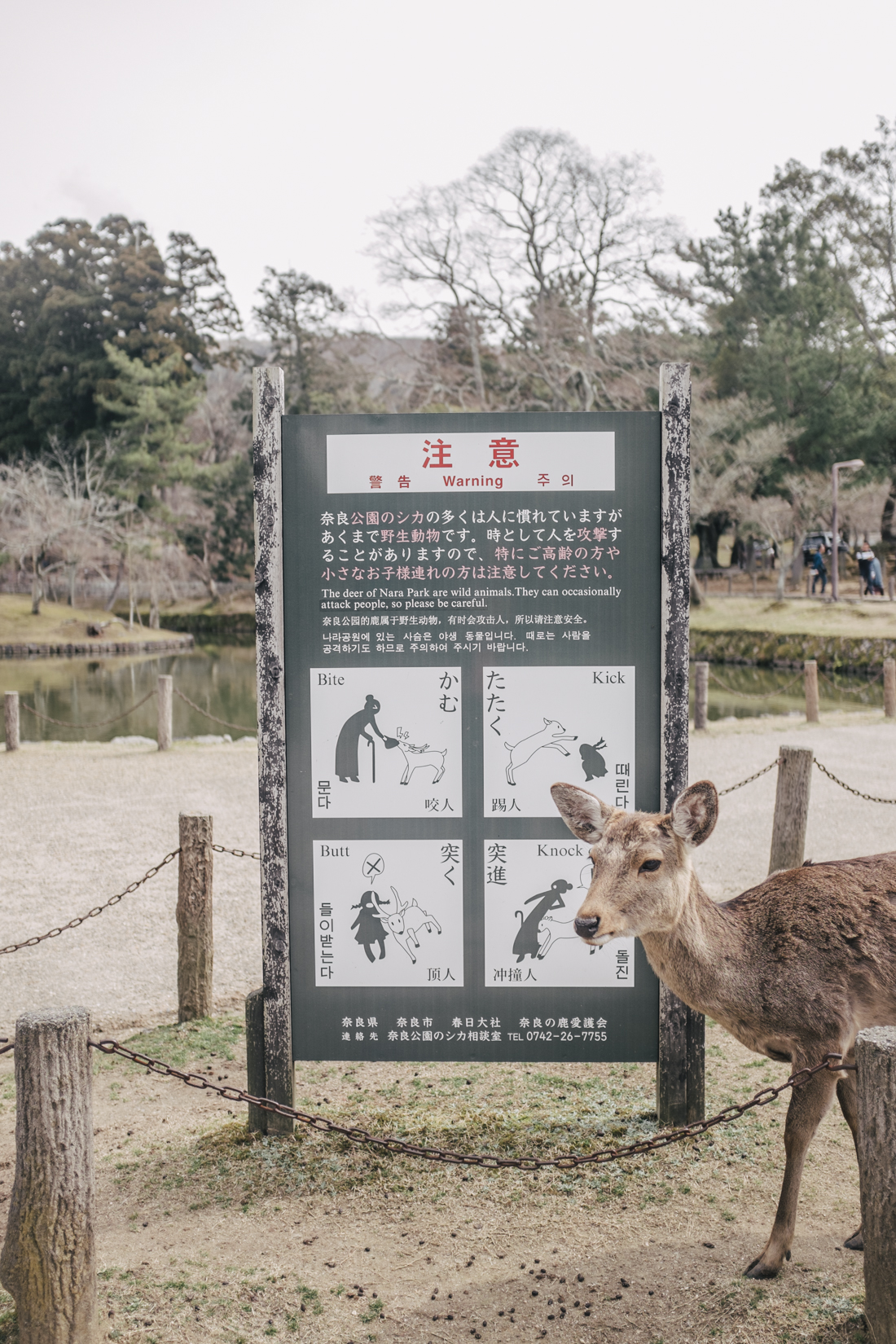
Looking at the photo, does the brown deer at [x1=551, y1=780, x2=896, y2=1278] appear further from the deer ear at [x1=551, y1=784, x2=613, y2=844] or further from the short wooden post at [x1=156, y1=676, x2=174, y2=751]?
the short wooden post at [x1=156, y1=676, x2=174, y2=751]

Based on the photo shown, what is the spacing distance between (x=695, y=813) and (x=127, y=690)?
24903mm

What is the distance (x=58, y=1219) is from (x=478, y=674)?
2143mm

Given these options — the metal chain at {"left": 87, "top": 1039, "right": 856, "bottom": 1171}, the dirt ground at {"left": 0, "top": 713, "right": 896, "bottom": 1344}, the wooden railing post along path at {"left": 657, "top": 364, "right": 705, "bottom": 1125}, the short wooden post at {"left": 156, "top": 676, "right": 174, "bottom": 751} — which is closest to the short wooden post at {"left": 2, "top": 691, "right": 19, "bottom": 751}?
the short wooden post at {"left": 156, "top": 676, "right": 174, "bottom": 751}

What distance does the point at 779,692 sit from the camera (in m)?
21.9

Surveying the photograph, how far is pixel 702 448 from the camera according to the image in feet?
117

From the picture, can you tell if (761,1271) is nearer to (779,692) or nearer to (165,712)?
(165,712)

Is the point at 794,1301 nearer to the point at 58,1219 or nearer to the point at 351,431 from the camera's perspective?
the point at 58,1219

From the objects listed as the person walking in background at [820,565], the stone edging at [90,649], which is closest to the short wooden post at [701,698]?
the person walking in background at [820,565]

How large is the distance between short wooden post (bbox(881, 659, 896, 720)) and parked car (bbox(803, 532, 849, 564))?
2165cm

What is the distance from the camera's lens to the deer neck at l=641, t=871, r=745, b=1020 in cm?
301

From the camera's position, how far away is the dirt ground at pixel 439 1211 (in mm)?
2898

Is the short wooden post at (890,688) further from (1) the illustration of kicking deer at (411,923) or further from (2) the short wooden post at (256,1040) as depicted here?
(2) the short wooden post at (256,1040)

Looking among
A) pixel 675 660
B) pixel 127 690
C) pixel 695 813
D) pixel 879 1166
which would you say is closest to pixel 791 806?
pixel 675 660

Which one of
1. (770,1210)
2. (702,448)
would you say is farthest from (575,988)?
(702,448)
